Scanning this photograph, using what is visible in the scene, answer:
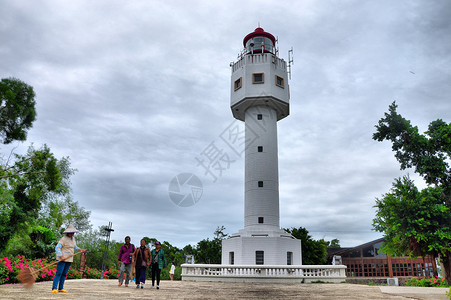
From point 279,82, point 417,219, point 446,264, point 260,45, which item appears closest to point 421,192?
point 417,219

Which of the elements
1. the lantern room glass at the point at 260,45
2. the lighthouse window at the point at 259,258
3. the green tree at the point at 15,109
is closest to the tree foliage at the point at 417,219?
the lighthouse window at the point at 259,258

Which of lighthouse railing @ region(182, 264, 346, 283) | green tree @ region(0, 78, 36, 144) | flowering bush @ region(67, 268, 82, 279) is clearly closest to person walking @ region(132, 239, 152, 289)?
lighthouse railing @ region(182, 264, 346, 283)

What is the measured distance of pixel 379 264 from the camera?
122 feet

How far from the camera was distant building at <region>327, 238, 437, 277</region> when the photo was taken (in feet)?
116

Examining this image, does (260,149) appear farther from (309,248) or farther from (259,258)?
(309,248)

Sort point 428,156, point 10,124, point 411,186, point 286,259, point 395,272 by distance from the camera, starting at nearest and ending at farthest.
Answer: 1. point 10,124
2. point 411,186
3. point 428,156
4. point 286,259
5. point 395,272

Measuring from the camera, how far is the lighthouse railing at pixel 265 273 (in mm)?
22125

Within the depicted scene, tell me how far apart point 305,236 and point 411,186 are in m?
16.7

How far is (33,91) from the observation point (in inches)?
856

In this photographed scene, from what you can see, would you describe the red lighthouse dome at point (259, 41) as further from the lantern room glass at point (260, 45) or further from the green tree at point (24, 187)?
the green tree at point (24, 187)

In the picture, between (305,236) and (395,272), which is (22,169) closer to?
(305,236)

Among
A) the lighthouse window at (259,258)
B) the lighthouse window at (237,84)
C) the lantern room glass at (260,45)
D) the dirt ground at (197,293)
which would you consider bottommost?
the dirt ground at (197,293)

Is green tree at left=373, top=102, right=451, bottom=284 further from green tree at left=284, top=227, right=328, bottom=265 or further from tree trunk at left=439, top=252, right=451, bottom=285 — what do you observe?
green tree at left=284, top=227, right=328, bottom=265

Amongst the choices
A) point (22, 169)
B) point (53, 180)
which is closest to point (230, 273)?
point (53, 180)
